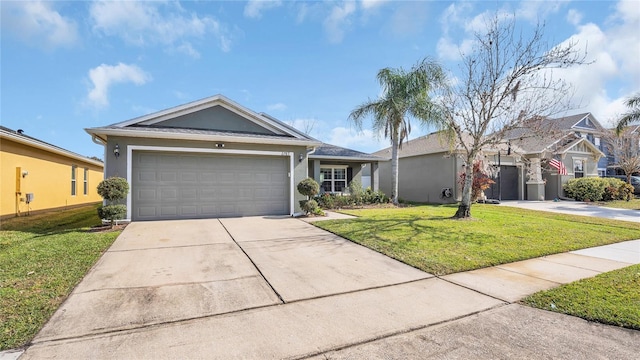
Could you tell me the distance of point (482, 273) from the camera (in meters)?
4.99

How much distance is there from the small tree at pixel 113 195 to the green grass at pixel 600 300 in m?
9.65

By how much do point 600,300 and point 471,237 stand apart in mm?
3721

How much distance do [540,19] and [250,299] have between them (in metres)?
11.3

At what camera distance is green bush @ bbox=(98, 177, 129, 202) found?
27.4ft

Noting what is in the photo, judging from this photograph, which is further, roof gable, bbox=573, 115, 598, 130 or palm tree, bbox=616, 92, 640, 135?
roof gable, bbox=573, 115, 598, 130

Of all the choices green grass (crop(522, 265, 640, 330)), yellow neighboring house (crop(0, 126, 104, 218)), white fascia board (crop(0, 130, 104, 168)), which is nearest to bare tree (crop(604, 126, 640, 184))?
green grass (crop(522, 265, 640, 330))

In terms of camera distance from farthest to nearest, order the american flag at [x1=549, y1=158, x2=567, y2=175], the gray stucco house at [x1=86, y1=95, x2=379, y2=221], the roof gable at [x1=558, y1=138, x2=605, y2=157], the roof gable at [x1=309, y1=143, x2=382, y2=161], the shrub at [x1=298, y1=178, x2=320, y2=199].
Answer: the roof gable at [x1=558, y1=138, x2=605, y2=157] < the american flag at [x1=549, y1=158, x2=567, y2=175] < the roof gable at [x1=309, y1=143, x2=382, y2=161] < the shrub at [x1=298, y1=178, x2=320, y2=199] < the gray stucco house at [x1=86, y1=95, x2=379, y2=221]

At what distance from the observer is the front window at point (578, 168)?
20.8 meters

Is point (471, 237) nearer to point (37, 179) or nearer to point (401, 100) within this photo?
point (401, 100)

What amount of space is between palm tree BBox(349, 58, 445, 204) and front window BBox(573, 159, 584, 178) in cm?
1455

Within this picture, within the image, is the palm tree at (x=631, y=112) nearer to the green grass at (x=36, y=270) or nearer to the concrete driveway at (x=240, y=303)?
the concrete driveway at (x=240, y=303)

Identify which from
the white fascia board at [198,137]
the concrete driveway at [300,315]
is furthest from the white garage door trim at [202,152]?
the concrete driveway at [300,315]

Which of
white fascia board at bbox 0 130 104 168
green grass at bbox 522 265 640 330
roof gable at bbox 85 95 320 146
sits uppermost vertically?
roof gable at bbox 85 95 320 146

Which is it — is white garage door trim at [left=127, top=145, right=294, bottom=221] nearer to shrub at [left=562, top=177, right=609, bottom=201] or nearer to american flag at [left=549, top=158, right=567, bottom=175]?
american flag at [left=549, top=158, right=567, bottom=175]
